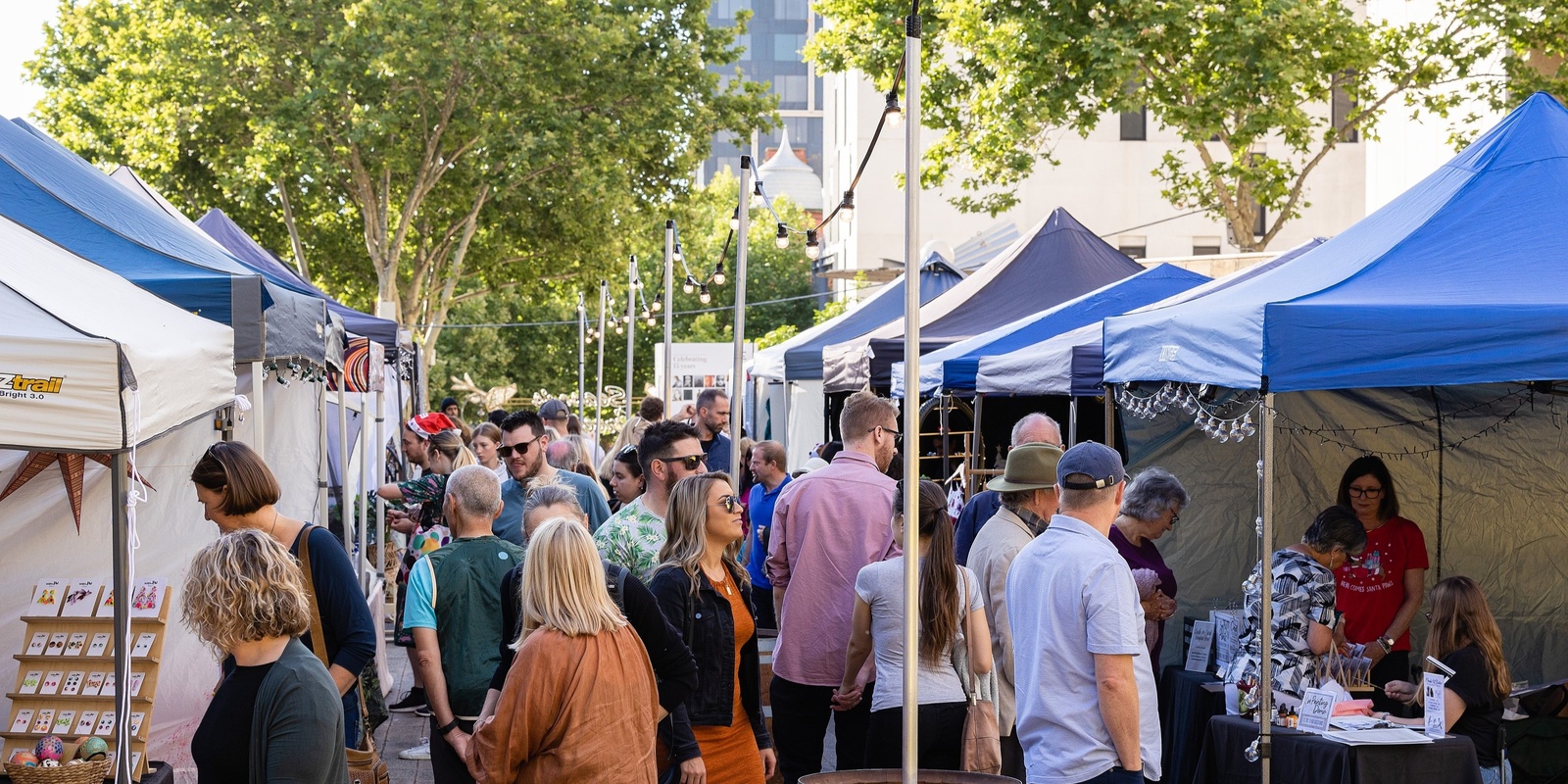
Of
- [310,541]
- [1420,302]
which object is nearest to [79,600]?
[310,541]

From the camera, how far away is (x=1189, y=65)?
737 inches

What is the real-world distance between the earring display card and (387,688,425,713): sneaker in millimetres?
3598

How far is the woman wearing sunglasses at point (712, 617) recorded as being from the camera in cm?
485

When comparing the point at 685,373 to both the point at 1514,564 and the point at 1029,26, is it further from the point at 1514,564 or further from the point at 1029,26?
the point at 1514,564

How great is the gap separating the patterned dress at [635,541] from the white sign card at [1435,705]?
3139 millimetres

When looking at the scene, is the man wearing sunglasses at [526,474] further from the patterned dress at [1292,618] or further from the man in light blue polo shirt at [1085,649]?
the man in light blue polo shirt at [1085,649]

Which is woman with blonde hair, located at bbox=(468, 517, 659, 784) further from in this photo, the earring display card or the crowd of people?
the earring display card

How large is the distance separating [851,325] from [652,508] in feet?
40.6

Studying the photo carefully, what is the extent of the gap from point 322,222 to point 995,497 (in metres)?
24.5

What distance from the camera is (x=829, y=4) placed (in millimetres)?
20547

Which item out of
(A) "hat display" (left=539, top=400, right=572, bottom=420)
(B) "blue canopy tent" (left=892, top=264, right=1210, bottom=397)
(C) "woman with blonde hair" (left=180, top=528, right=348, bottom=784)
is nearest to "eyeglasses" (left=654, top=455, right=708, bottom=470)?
(C) "woman with blonde hair" (left=180, top=528, right=348, bottom=784)

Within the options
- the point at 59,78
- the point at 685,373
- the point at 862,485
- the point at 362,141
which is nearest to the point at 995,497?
the point at 862,485

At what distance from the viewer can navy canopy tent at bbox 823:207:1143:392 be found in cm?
1395

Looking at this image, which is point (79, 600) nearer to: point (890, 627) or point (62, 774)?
point (62, 774)
